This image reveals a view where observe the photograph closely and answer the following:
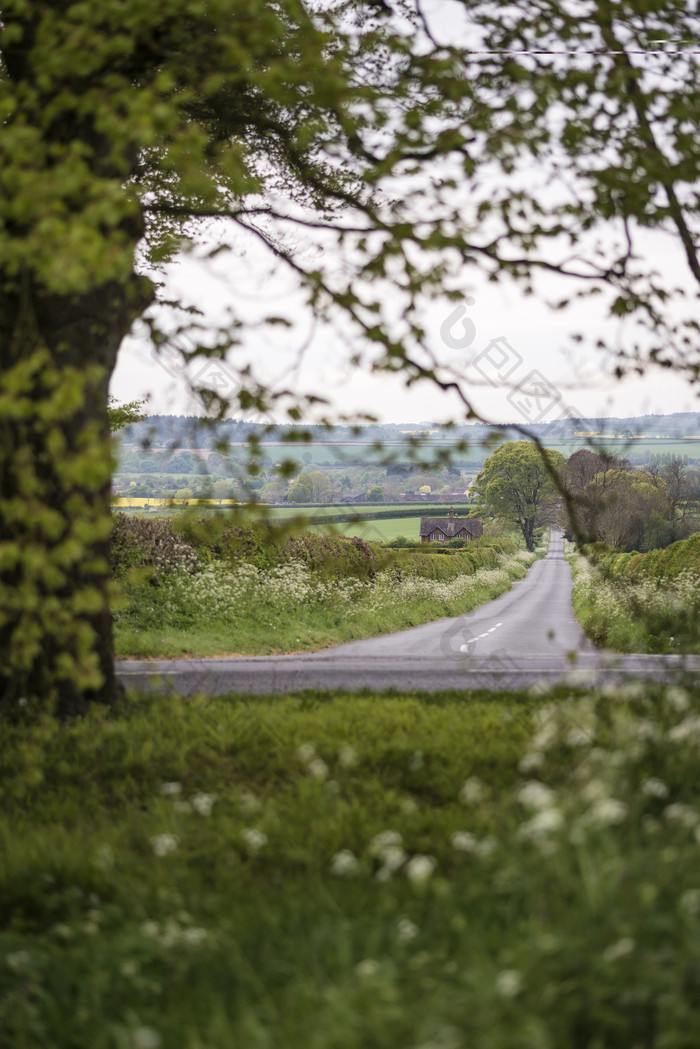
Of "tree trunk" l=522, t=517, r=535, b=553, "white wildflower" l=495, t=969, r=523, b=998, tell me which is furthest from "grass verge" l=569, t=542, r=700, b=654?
"tree trunk" l=522, t=517, r=535, b=553

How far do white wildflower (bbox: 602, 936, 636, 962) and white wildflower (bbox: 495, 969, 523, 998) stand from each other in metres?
0.34

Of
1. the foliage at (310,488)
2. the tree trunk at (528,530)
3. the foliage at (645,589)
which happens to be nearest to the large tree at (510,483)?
the tree trunk at (528,530)

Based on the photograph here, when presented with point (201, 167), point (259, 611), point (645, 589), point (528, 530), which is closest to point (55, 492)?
point (201, 167)

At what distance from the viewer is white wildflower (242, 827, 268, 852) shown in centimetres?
491

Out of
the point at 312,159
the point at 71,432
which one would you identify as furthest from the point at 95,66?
the point at 312,159

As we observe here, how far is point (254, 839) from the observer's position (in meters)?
4.89

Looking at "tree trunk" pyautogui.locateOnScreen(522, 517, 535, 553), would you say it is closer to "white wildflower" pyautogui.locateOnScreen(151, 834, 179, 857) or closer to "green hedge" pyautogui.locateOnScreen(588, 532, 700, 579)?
"green hedge" pyautogui.locateOnScreen(588, 532, 700, 579)

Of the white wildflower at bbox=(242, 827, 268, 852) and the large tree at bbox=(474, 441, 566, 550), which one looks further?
the large tree at bbox=(474, 441, 566, 550)

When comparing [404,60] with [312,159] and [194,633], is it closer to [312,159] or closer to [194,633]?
[312,159]

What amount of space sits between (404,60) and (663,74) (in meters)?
2.68

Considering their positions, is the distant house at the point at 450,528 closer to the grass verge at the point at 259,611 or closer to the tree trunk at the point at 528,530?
the tree trunk at the point at 528,530

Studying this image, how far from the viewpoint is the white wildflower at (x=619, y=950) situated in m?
3.02

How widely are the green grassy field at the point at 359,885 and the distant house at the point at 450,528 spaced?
50303 mm

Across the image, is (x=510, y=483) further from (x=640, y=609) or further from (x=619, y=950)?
(x=619, y=950)
